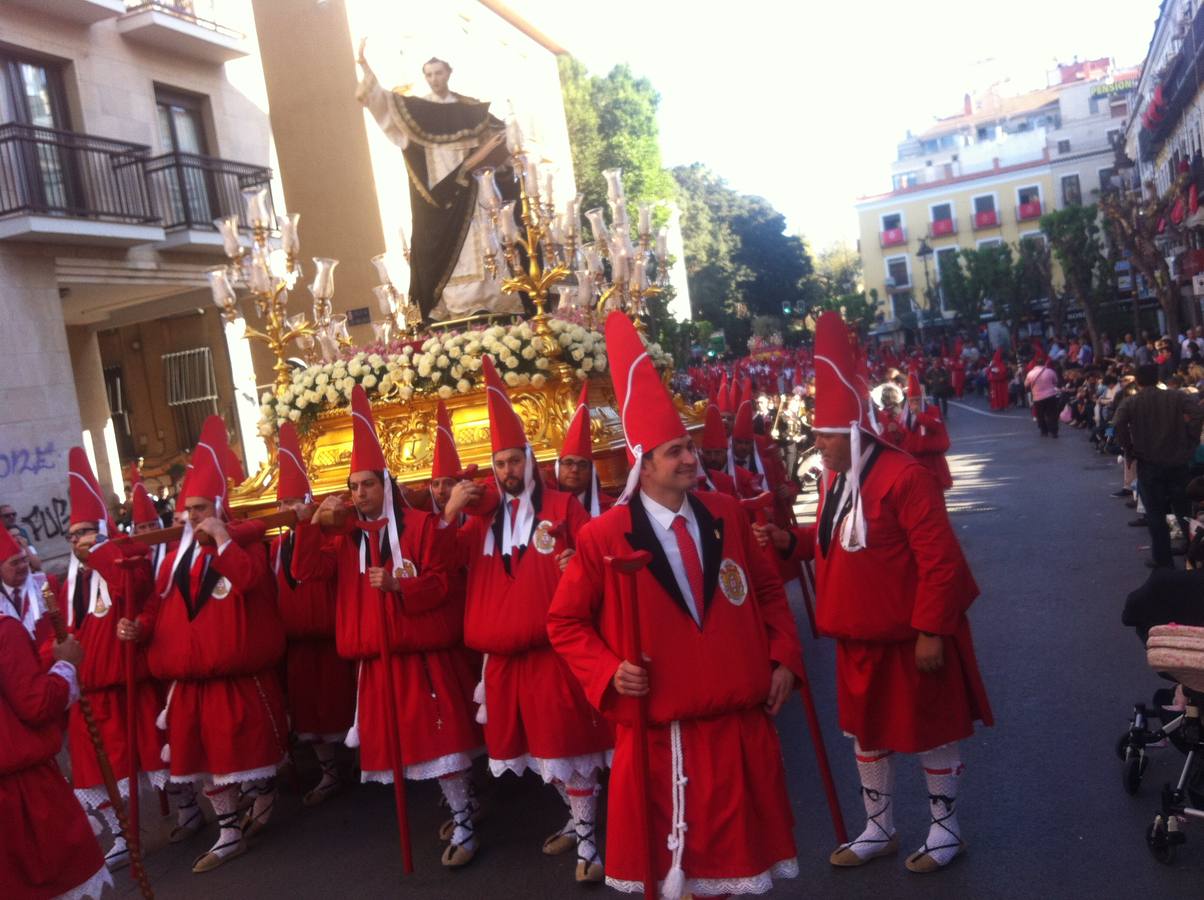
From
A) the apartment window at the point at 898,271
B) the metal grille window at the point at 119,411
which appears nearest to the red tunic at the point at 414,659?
the metal grille window at the point at 119,411

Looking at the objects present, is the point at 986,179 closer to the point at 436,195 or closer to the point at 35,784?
the point at 436,195

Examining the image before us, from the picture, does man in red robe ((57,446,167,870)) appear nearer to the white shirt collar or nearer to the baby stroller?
the white shirt collar

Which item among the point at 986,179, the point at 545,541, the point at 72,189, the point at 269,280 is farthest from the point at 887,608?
the point at 986,179

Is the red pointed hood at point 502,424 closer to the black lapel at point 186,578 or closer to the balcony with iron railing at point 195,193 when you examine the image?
the black lapel at point 186,578

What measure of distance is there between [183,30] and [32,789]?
1505 cm

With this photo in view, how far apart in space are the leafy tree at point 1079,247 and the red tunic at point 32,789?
41298 mm

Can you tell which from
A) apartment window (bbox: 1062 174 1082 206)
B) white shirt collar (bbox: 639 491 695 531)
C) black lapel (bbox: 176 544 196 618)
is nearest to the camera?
white shirt collar (bbox: 639 491 695 531)

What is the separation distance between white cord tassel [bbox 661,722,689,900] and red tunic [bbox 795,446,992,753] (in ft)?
4.00

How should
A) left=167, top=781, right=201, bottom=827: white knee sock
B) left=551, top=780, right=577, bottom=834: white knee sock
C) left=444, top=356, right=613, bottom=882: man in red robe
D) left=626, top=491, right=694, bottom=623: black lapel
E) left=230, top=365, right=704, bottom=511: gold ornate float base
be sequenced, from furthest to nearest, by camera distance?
left=230, top=365, right=704, bottom=511: gold ornate float base, left=167, top=781, right=201, bottom=827: white knee sock, left=551, top=780, right=577, bottom=834: white knee sock, left=444, top=356, right=613, bottom=882: man in red robe, left=626, top=491, right=694, bottom=623: black lapel

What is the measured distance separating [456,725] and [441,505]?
4.18 ft

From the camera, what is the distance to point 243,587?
5.92 meters

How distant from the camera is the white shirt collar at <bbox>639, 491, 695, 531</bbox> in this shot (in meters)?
4.03

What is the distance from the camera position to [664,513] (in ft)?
13.2

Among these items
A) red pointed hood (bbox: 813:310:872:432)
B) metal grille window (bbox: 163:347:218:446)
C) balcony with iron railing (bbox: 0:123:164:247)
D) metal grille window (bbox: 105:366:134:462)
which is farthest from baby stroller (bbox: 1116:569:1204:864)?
metal grille window (bbox: 105:366:134:462)
